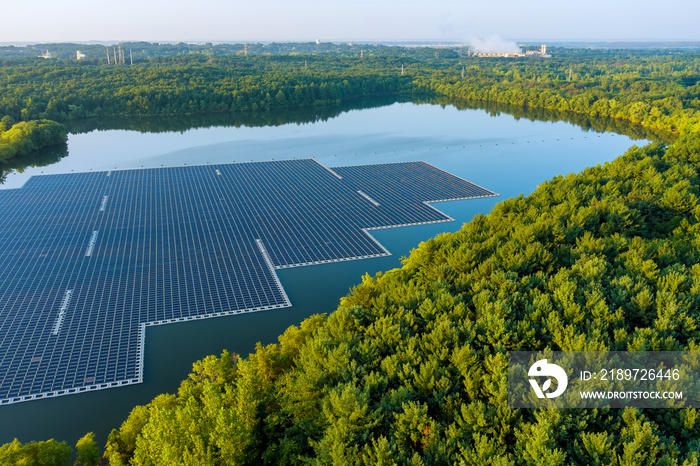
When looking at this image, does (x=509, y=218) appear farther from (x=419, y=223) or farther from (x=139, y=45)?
(x=139, y=45)

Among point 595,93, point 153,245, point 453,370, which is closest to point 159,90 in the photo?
point 153,245

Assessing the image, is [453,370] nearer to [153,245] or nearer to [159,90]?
[153,245]

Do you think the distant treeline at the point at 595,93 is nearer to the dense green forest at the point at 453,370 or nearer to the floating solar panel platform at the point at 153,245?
the floating solar panel platform at the point at 153,245

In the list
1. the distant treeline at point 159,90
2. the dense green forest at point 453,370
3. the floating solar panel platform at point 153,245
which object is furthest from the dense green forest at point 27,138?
the dense green forest at point 453,370

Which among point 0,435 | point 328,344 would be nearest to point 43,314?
point 0,435

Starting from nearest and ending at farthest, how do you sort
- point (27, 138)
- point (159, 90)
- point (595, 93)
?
point (27, 138), point (159, 90), point (595, 93)

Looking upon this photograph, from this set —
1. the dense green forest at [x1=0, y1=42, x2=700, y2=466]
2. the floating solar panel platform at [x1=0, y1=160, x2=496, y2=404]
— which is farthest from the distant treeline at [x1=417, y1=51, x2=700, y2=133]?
the dense green forest at [x1=0, y1=42, x2=700, y2=466]
